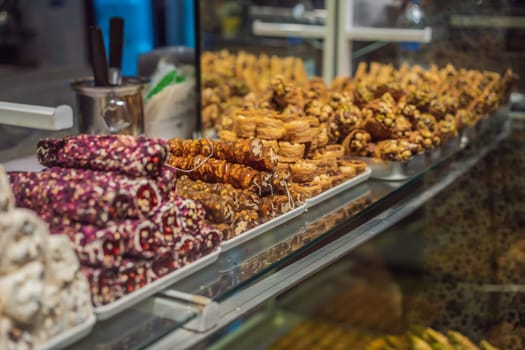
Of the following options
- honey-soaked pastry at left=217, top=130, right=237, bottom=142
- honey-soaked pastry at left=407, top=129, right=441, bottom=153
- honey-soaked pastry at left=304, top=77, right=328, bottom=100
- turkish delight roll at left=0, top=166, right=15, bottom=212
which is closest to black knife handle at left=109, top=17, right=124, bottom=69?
honey-soaked pastry at left=217, top=130, right=237, bottom=142

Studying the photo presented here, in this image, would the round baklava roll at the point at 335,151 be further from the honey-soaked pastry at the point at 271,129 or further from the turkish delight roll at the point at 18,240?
the turkish delight roll at the point at 18,240

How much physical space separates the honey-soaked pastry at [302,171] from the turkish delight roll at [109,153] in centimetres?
45

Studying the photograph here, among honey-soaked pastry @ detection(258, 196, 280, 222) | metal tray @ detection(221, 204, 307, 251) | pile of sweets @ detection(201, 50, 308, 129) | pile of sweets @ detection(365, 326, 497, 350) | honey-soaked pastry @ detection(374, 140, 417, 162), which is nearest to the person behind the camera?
metal tray @ detection(221, 204, 307, 251)

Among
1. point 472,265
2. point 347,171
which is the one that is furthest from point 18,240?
point 472,265

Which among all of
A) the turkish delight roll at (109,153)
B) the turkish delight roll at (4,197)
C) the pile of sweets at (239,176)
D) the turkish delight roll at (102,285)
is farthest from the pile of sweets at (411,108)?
the turkish delight roll at (4,197)

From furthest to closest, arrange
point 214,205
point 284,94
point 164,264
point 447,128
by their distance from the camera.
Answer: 1. point 447,128
2. point 284,94
3. point 214,205
4. point 164,264

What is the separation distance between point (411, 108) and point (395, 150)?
151mm

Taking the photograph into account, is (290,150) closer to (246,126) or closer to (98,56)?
(246,126)

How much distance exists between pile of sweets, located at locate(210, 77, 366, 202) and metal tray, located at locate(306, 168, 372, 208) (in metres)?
0.01

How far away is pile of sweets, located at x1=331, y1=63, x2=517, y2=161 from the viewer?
171cm

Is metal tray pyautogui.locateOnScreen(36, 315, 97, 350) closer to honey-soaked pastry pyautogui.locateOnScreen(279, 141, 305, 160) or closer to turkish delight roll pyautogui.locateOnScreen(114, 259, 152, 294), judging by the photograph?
turkish delight roll pyautogui.locateOnScreen(114, 259, 152, 294)

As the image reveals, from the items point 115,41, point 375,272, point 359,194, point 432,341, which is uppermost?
point 115,41

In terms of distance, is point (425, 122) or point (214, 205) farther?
point (425, 122)

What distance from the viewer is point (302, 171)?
1448mm
